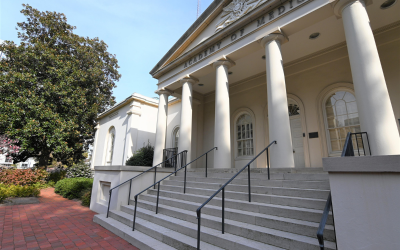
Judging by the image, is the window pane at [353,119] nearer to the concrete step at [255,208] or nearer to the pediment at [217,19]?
the pediment at [217,19]

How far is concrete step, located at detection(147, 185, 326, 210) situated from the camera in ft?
12.2

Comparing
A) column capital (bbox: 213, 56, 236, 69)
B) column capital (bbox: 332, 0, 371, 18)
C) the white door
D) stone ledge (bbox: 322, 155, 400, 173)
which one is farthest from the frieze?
stone ledge (bbox: 322, 155, 400, 173)

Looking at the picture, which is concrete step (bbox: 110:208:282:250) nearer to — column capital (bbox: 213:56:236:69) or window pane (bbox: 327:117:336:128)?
column capital (bbox: 213:56:236:69)

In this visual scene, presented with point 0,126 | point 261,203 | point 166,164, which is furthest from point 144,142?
point 261,203

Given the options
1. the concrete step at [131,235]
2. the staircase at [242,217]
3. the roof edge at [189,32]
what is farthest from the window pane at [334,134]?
the concrete step at [131,235]

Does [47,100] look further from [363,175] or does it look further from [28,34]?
[363,175]

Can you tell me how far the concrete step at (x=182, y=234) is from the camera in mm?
3293

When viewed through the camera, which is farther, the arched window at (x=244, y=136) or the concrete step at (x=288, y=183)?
the arched window at (x=244, y=136)

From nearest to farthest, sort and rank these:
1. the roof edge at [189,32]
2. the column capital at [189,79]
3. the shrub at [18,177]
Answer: the roof edge at [189,32] → the column capital at [189,79] → the shrub at [18,177]

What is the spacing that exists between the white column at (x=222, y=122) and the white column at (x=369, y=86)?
4.13 meters

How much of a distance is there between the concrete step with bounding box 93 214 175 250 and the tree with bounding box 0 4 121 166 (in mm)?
11806

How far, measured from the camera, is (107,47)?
2070 cm

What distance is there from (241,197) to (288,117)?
2.97 metres

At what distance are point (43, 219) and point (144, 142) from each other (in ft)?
31.6
